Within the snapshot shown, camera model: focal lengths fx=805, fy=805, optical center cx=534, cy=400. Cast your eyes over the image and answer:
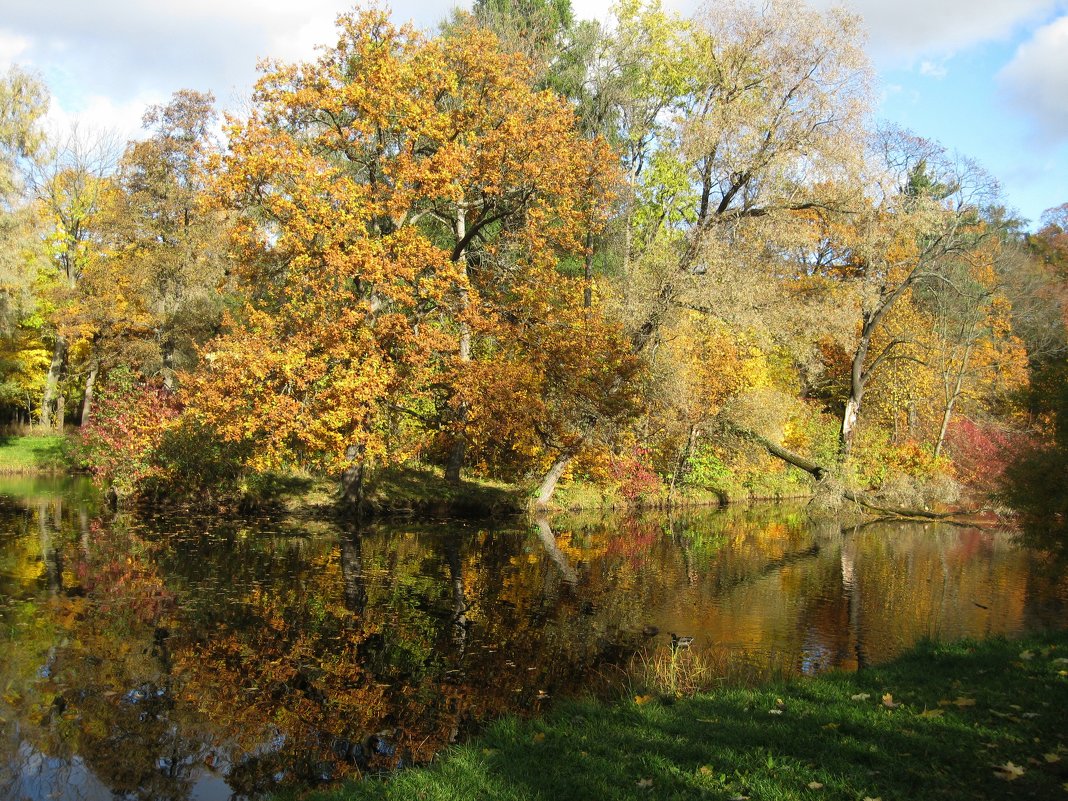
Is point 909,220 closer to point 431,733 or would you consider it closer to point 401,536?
point 401,536

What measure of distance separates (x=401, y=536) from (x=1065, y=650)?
1497cm

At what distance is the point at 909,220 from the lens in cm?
2748

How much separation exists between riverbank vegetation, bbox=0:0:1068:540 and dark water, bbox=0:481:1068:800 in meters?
2.86

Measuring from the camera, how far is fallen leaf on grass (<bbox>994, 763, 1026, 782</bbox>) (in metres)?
5.62

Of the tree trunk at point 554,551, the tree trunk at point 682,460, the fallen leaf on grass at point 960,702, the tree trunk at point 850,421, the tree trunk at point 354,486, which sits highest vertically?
the tree trunk at point 850,421

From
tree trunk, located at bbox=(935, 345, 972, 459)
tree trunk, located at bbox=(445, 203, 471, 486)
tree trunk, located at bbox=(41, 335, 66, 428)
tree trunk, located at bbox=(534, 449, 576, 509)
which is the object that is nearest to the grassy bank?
tree trunk, located at bbox=(445, 203, 471, 486)

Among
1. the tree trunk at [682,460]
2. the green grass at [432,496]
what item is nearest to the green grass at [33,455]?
the green grass at [432,496]

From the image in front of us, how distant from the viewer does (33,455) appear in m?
35.1

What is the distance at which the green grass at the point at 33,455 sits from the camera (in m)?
34.2

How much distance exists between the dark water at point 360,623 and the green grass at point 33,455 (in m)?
14.3

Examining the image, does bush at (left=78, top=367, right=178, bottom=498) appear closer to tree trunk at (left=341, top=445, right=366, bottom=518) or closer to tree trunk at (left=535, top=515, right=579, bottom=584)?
tree trunk at (left=341, top=445, right=366, bottom=518)

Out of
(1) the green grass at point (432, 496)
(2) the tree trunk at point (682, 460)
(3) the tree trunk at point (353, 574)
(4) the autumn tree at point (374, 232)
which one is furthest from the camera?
(2) the tree trunk at point (682, 460)

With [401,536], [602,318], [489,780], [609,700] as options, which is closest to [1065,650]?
[609,700]

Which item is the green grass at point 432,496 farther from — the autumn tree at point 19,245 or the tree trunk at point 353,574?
the autumn tree at point 19,245
